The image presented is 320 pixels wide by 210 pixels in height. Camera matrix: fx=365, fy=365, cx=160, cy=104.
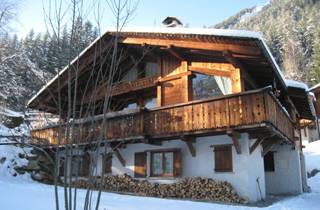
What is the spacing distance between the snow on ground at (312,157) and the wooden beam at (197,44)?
669 inches

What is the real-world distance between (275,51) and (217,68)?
51.3 m

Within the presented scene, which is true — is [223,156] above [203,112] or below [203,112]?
below

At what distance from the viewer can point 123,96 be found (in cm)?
1759

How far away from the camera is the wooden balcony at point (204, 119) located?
1127 cm

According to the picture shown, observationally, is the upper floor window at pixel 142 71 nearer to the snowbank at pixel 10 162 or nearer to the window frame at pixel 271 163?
the snowbank at pixel 10 162

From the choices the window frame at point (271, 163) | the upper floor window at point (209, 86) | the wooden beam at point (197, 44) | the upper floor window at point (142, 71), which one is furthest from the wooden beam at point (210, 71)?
the window frame at point (271, 163)

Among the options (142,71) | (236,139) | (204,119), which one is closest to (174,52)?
(142,71)

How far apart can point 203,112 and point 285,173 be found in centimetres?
692

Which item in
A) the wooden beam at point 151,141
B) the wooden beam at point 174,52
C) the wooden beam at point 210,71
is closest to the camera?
the wooden beam at point 210,71

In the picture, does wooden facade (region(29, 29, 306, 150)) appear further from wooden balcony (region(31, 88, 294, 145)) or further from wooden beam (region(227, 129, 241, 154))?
wooden beam (region(227, 129, 241, 154))

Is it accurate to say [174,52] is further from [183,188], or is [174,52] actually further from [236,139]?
[183,188]

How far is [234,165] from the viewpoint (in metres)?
12.7

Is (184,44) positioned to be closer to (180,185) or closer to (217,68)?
(217,68)

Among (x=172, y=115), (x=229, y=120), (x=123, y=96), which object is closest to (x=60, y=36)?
(x=229, y=120)
